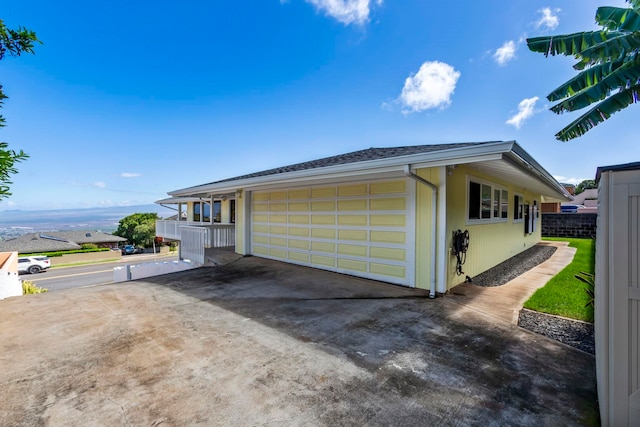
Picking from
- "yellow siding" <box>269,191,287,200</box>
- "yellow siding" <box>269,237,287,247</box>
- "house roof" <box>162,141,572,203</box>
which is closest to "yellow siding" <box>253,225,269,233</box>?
"yellow siding" <box>269,237,287,247</box>

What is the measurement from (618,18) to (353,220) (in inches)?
221

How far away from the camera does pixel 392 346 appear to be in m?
3.22

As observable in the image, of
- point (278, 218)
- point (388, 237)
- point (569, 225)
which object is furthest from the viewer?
point (569, 225)

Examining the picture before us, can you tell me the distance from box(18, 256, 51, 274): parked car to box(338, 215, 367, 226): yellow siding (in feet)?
109

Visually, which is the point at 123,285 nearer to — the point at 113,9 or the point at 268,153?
the point at 113,9

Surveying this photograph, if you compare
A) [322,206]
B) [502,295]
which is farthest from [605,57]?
[322,206]

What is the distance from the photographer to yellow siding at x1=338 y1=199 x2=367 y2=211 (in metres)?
6.54

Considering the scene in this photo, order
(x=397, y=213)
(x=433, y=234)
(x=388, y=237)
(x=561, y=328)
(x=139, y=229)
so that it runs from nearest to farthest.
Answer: (x=561, y=328), (x=433, y=234), (x=397, y=213), (x=388, y=237), (x=139, y=229)

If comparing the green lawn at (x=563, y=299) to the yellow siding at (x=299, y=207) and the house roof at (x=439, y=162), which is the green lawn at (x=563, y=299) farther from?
the yellow siding at (x=299, y=207)

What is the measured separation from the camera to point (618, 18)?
4.22 m

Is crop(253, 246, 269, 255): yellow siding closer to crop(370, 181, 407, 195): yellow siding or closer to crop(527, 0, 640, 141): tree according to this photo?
crop(370, 181, 407, 195): yellow siding

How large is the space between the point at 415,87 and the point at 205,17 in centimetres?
912

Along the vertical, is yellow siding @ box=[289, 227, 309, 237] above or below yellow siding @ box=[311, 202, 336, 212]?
below

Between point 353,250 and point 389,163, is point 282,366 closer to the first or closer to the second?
point 389,163
